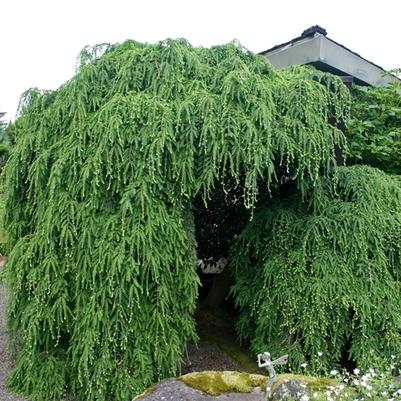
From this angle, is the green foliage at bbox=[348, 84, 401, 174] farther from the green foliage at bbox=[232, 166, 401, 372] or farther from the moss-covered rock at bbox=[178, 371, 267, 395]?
the moss-covered rock at bbox=[178, 371, 267, 395]

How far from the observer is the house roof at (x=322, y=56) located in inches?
228

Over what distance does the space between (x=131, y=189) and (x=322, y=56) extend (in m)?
3.86

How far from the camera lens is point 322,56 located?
228 inches

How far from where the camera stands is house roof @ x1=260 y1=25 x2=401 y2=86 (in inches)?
228

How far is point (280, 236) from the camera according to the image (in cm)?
387

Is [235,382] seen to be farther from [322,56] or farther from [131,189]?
[322,56]

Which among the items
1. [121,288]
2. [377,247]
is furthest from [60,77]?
[377,247]

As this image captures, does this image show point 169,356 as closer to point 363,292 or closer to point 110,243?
point 110,243

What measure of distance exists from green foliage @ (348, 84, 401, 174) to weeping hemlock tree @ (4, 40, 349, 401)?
94.6 inches

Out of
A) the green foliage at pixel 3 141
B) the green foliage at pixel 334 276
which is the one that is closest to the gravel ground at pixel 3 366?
the green foliage at pixel 334 276

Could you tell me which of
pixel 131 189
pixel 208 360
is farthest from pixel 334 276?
pixel 131 189

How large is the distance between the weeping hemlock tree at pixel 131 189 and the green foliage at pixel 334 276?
463 millimetres

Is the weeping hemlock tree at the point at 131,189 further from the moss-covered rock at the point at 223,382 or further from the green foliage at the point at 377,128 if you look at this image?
the green foliage at the point at 377,128

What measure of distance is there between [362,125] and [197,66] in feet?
10.8
